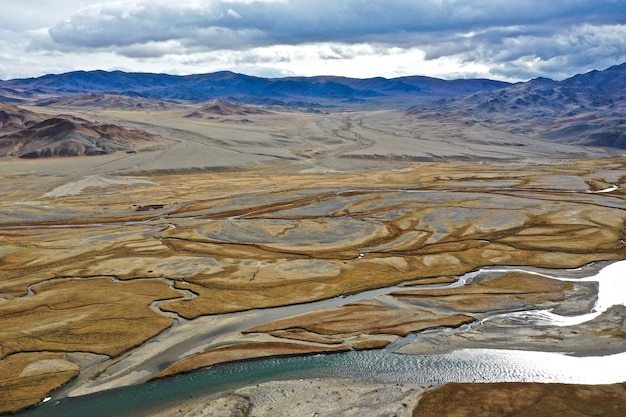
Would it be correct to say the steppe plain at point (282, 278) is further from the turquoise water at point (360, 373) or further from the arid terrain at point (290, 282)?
the turquoise water at point (360, 373)

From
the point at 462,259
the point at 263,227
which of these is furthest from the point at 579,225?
the point at 263,227

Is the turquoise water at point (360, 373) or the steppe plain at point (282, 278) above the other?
the steppe plain at point (282, 278)

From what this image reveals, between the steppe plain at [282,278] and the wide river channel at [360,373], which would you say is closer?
the wide river channel at [360,373]

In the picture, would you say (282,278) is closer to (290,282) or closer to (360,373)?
(290,282)

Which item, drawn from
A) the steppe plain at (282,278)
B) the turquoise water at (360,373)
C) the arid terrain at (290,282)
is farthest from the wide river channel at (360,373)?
the steppe plain at (282,278)

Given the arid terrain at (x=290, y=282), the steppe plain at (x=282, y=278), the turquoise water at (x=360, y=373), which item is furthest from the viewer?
the steppe plain at (x=282, y=278)

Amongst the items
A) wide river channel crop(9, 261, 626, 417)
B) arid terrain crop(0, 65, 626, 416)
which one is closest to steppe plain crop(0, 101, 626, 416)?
arid terrain crop(0, 65, 626, 416)

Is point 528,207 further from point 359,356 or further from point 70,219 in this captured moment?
point 70,219
